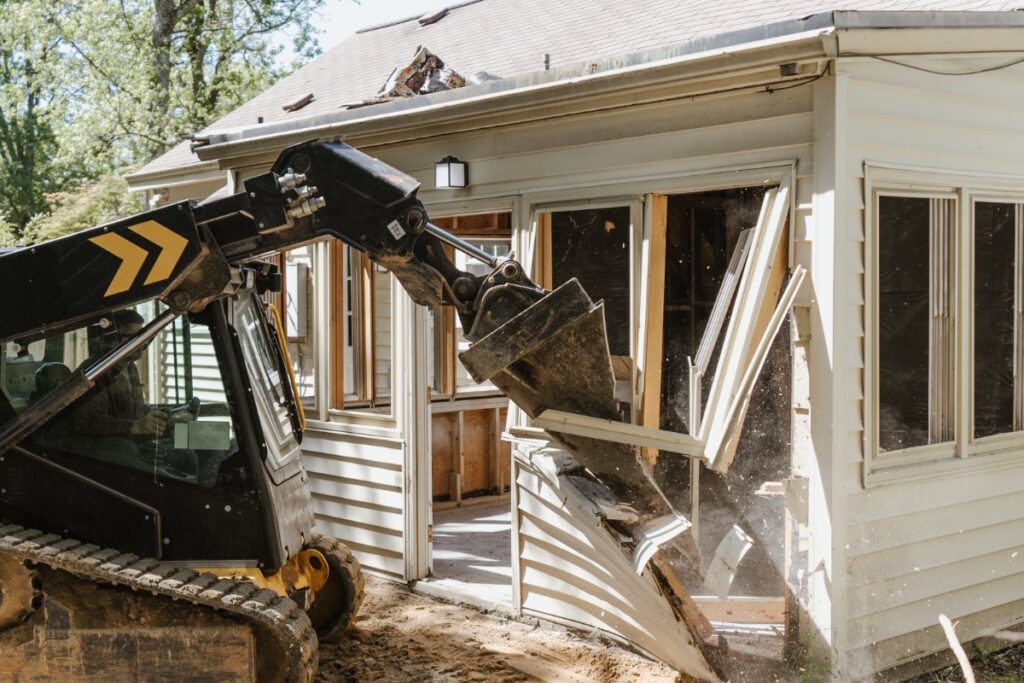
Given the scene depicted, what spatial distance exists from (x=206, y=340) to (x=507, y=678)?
8.13ft

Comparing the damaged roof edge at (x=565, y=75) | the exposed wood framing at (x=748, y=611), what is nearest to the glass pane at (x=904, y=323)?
the exposed wood framing at (x=748, y=611)

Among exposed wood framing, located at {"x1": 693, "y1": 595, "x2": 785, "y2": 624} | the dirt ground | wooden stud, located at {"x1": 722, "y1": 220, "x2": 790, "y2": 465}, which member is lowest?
the dirt ground

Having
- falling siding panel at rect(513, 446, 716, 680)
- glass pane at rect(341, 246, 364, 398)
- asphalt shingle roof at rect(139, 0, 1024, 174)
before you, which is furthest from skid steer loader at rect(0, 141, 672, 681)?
glass pane at rect(341, 246, 364, 398)

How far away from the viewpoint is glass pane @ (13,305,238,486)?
4.78 meters

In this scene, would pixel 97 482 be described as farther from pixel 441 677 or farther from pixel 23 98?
pixel 23 98

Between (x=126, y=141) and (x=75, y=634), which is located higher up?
(x=126, y=141)

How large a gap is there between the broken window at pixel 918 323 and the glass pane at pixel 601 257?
1.42 m

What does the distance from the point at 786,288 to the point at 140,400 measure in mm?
3151

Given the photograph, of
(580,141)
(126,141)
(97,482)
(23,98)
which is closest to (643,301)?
(580,141)

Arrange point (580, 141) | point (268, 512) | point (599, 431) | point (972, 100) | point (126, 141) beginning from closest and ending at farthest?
point (599, 431) → point (268, 512) → point (972, 100) → point (580, 141) → point (126, 141)

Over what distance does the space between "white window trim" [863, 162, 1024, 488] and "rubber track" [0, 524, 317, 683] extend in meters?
2.87

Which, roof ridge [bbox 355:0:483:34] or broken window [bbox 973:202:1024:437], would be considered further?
roof ridge [bbox 355:0:483:34]

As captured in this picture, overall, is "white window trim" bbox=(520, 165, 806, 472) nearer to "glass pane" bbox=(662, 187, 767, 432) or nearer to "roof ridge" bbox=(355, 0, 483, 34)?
"glass pane" bbox=(662, 187, 767, 432)

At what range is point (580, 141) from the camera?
626 cm
